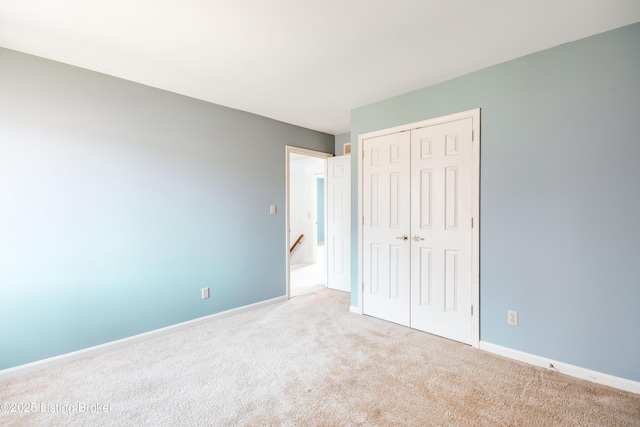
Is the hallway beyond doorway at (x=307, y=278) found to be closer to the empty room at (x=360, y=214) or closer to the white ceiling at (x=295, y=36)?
the empty room at (x=360, y=214)

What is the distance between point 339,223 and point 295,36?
2.91 metres

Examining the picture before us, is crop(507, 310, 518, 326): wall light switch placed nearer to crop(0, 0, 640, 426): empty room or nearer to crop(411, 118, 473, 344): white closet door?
crop(0, 0, 640, 426): empty room

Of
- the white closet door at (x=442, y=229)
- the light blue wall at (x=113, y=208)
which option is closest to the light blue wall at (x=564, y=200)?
the white closet door at (x=442, y=229)

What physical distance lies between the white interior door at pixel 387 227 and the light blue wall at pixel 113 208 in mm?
1428

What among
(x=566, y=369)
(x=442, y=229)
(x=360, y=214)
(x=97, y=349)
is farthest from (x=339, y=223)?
(x=97, y=349)

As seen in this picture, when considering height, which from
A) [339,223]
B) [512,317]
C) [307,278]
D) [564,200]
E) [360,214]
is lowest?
[307,278]

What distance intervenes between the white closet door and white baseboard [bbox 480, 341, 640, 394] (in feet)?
0.81

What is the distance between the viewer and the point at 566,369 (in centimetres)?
216

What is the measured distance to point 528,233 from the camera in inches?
92.2

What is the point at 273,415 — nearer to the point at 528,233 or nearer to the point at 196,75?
the point at 528,233

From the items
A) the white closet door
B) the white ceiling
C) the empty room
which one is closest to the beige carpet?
the empty room

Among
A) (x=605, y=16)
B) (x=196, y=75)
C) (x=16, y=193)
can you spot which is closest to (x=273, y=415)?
(x=16, y=193)

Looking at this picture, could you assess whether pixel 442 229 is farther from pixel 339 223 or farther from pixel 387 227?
pixel 339 223

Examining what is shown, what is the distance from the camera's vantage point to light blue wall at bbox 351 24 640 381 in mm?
1963
